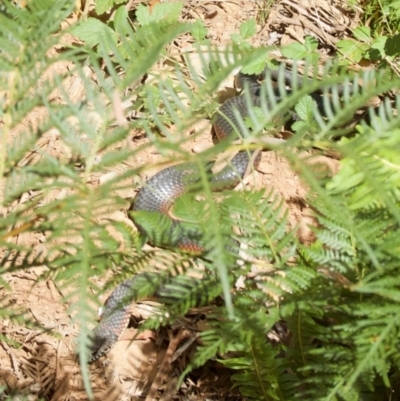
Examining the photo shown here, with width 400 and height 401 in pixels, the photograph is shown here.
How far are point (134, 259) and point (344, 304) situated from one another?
61 cm

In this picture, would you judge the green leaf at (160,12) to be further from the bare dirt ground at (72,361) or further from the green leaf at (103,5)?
the bare dirt ground at (72,361)

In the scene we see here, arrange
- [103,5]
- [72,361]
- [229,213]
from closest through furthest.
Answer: [229,213]
[72,361]
[103,5]

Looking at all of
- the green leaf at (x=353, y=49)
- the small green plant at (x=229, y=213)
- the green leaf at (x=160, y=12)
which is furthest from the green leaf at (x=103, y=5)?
the small green plant at (x=229, y=213)

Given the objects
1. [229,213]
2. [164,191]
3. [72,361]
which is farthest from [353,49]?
[229,213]

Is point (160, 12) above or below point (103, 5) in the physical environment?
below

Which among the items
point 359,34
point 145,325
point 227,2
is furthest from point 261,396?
point 227,2

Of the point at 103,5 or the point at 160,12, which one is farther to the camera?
the point at 103,5

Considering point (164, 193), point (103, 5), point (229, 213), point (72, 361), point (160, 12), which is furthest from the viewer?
point (164, 193)

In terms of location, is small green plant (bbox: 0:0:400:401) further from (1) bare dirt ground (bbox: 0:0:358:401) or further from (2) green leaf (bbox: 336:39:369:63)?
(2) green leaf (bbox: 336:39:369:63)

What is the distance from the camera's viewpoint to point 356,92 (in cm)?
116

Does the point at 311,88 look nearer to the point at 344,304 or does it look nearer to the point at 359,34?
the point at 344,304

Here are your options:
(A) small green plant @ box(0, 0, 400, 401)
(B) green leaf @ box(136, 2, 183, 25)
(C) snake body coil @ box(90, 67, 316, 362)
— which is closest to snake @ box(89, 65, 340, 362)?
(C) snake body coil @ box(90, 67, 316, 362)

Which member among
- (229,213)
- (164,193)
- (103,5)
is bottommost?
(164,193)

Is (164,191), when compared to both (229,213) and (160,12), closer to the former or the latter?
(160,12)
